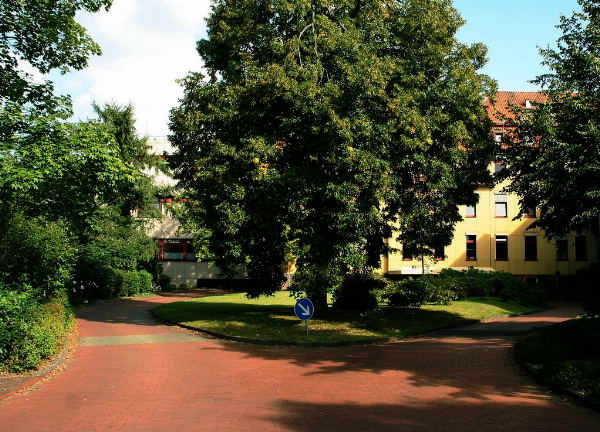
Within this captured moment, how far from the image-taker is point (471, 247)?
146 feet

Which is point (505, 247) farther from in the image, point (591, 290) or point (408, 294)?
point (591, 290)

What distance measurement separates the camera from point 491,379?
988cm

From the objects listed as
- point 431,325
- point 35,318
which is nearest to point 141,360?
point 35,318

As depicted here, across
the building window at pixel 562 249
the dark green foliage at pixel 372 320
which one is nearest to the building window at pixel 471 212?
the building window at pixel 562 249

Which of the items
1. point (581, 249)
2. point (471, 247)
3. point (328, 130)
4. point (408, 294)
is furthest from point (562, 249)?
point (328, 130)

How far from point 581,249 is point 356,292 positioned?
30246 mm

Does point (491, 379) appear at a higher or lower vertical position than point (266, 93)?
lower

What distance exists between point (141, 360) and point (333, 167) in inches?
318

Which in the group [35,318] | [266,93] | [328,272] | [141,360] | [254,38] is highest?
[254,38]

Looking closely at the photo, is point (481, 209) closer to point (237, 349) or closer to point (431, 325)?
point (431, 325)

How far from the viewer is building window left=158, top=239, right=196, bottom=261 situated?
5109cm

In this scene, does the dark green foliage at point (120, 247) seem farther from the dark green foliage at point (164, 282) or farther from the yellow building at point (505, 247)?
the yellow building at point (505, 247)

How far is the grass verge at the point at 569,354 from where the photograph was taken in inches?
337

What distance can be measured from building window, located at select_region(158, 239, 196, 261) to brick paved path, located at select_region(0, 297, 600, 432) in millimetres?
36908
